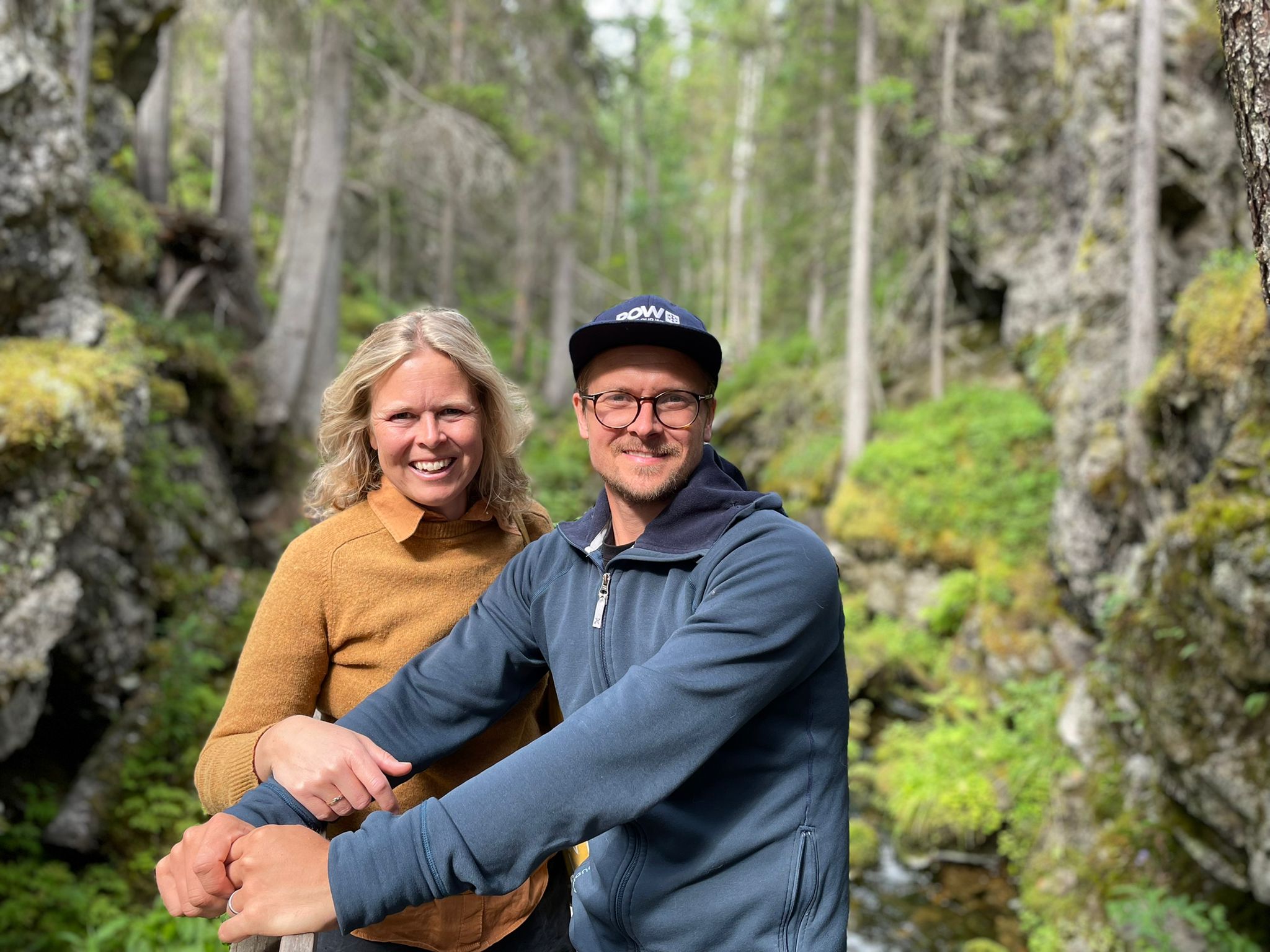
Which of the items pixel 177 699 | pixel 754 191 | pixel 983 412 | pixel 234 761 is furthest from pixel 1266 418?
pixel 754 191

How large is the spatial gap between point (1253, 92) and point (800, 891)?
1694mm

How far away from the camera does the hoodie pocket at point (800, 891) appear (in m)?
1.69

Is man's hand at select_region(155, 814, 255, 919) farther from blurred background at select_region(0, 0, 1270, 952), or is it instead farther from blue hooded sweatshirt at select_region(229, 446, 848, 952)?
blurred background at select_region(0, 0, 1270, 952)

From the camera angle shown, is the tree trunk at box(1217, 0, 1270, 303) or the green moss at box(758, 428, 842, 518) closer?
the tree trunk at box(1217, 0, 1270, 303)

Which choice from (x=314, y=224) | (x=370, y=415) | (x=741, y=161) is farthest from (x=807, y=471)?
(x=370, y=415)

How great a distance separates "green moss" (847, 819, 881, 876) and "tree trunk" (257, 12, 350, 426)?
28.7 ft

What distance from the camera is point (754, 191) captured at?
28.0 metres

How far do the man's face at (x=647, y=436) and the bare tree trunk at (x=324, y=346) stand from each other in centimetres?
1128

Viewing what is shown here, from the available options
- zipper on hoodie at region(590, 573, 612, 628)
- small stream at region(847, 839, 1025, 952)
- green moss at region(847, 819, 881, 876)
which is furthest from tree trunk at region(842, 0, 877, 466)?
zipper on hoodie at region(590, 573, 612, 628)

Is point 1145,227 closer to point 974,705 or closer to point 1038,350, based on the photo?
point 1038,350

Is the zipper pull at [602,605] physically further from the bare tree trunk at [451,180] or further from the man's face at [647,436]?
the bare tree trunk at [451,180]

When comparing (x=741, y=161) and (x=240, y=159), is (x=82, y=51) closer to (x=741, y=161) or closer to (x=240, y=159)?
(x=240, y=159)

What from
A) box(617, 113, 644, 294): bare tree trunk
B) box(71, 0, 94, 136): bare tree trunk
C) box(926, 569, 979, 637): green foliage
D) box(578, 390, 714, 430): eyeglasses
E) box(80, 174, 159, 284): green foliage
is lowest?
box(926, 569, 979, 637): green foliage

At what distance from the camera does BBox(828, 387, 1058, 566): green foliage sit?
1337 cm
